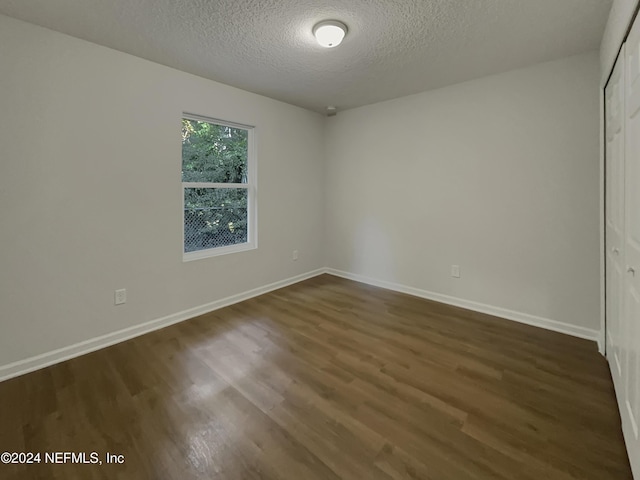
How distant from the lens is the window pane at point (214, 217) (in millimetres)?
3111

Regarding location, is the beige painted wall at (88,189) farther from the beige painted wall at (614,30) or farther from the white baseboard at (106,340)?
the beige painted wall at (614,30)

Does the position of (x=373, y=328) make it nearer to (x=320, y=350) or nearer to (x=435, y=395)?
(x=320, y=350)

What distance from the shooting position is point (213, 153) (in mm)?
3262

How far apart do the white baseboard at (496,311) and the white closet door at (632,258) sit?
1293 mm

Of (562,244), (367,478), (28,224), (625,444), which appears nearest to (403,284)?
(562,244)

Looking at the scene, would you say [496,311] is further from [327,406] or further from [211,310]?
[211,310]

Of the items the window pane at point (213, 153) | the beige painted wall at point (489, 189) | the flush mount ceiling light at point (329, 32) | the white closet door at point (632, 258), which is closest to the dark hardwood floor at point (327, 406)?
the white closet door at point (632, 258)

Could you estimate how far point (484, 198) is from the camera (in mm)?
3076

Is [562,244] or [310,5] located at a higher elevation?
[310,5]

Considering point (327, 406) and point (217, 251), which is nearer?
point (327, 406)

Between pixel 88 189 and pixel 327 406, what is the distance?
7.89 ft

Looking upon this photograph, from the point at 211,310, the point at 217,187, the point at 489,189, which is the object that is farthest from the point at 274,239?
the point at 489,189

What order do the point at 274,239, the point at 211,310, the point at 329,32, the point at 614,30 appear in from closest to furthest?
the point at 614,30
the point at 329,32
the point at 211,310
the point at 274,239

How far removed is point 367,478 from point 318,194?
3.64 meters
